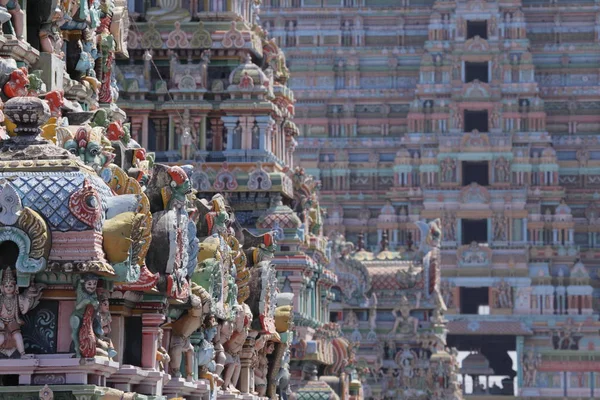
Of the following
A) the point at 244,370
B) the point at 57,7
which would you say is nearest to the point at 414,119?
the point at 244,370

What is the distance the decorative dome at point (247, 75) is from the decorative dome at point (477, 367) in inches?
2584

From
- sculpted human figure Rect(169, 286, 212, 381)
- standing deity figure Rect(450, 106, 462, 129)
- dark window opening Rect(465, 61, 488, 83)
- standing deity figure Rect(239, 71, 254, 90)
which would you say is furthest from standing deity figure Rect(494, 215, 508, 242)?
sculpted human figure Rect(169, 286, 212, 381)

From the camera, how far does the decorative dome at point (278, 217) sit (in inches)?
2704

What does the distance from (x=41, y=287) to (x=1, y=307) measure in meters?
0.69

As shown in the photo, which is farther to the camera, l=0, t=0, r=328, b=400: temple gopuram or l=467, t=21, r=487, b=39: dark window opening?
l=467, t=21, r=487, b=39: dark window opening

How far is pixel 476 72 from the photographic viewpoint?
469 ft

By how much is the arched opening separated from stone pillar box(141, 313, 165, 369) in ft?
15.3

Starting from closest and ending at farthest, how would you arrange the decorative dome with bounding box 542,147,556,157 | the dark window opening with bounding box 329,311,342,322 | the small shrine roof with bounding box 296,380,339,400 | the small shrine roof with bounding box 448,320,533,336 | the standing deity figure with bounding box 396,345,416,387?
the small shrine roof with bounding box 296,380,339,400, the standing deity figure with bounding box 396,345,416,387, the dark window opening with bounding box 329,311,342,322, the small shrine roof with bounding box 448,320,533,336, the decorative dome with bounding box 542,147,556,157

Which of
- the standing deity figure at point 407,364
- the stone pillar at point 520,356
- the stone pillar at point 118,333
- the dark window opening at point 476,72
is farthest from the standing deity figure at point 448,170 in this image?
the stone pillar at point 118,333

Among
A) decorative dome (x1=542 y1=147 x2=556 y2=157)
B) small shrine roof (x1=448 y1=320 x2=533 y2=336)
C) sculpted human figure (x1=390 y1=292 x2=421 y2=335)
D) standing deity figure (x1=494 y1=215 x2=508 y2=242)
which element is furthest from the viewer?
decorative dome (x1=542 y1=147 x2=556 y2=157)

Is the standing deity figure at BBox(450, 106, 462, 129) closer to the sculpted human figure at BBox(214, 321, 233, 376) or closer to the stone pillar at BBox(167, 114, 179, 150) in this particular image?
the stone pillar at BBox(167, 114, 179, 150)

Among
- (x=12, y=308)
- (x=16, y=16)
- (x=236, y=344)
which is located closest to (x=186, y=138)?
(x=236, y=344)

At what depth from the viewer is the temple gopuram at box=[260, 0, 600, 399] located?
13388 centimetres

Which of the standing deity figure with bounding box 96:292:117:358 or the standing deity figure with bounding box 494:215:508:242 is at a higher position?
the standing deity figure with bounding box 494:215:508:242
